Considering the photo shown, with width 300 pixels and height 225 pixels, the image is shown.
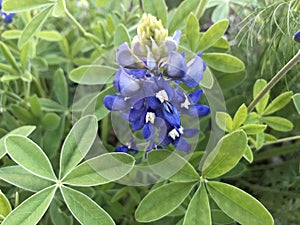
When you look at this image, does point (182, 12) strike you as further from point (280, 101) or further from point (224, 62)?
point (280, 101)

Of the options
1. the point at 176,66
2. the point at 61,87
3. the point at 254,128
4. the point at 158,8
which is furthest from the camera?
the point at 61,87

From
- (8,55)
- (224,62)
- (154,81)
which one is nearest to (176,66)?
(154,81)

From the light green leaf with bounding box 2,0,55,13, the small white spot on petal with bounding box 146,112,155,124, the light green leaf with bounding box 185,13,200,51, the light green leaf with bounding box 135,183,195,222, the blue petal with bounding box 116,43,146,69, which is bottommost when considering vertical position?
the light green leaf with bounding box 135,183,195,222

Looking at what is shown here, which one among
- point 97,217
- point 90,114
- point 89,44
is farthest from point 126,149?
point 89,44

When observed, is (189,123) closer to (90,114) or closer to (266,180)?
(90,114)

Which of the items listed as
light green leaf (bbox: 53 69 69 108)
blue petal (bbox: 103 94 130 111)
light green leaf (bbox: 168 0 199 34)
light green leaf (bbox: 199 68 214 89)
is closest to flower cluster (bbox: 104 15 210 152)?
blue petal (bbox: 103 94 130 111)

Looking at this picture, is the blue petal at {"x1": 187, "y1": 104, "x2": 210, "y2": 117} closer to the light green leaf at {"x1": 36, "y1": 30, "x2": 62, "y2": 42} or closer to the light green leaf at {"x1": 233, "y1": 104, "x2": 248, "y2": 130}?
the light green leaf at {"x1": 233, "y1": 104, "x2": 248, "y2": 130}
